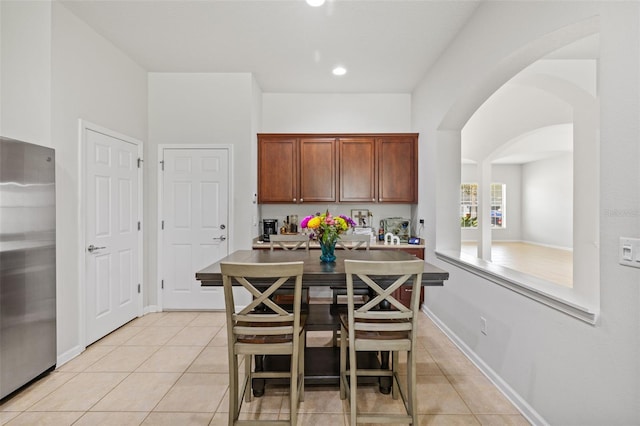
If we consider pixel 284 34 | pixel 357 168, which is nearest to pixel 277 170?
pixel 357 168

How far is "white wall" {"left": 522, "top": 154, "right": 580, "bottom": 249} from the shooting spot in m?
10.0

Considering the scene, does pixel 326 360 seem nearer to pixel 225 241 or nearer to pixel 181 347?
pixel 181 347

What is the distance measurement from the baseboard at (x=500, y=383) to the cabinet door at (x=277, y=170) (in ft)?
8.65

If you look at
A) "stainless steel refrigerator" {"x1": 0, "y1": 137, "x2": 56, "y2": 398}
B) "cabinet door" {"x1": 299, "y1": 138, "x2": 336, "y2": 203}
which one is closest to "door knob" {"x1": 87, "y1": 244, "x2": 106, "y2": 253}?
"stainless steel refrigerator" {"x1": 0, "y1": 137, "x2": 56, "y2": 398}

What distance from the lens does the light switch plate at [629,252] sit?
135 centimetres

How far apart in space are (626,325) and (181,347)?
3.31 metres

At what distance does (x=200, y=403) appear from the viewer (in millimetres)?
2266

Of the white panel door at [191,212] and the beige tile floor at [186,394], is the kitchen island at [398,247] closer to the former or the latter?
the white panel door at [191,212]

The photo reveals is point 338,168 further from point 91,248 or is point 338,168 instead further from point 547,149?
point 547,149

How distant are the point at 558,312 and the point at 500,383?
0.89 metres

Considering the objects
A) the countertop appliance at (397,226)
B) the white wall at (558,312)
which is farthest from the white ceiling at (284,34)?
the countertop appliance at (397,226)

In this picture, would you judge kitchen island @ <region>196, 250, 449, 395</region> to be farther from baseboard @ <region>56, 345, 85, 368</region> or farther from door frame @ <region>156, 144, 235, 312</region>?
baseboard @ <region>56, 345, 85, 368</region>

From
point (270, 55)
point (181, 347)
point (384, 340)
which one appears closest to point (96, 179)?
point (181, 347)

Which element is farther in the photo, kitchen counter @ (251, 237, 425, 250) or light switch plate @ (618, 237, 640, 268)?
kitchen counter @ (251, 237, 425, 250)
